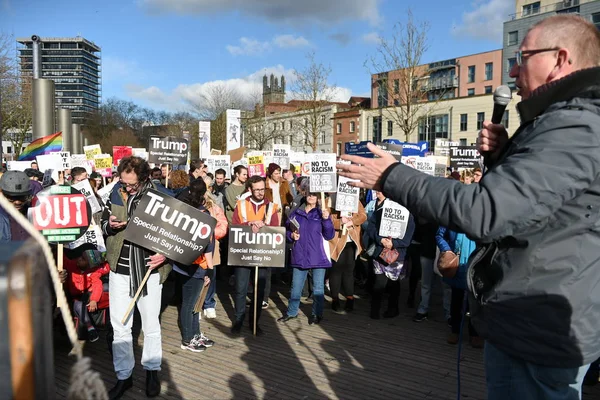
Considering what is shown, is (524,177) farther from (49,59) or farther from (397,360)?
(49,59)

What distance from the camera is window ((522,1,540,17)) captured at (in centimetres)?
5561

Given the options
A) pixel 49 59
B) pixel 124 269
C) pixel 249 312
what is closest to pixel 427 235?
pixel 249 312

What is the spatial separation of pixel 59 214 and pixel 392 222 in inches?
184

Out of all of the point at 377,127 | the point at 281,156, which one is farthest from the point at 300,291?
the point at 377,127

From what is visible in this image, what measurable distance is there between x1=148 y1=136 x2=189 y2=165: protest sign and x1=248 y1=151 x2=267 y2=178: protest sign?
4.28 metres

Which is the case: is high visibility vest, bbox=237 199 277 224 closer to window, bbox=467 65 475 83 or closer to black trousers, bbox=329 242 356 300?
black trousers, bbox=329 242 356 300

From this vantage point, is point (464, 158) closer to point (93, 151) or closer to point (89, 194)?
point (89, 194)

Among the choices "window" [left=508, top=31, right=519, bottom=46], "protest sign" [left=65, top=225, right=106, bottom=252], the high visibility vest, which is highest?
"window" [left=508, top=31, right=519, bottom=46]

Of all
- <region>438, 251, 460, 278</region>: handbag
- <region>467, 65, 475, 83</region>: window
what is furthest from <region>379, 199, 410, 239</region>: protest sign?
<region>467, 65, 475, 83</region>: window

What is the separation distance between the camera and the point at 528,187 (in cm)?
158

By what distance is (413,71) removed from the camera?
26.7 meters

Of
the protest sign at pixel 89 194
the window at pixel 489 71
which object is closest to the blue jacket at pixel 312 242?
the protest sign at pixel 89 194

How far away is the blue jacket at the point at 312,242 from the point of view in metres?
7.32

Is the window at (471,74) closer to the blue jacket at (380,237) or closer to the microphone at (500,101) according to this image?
the blue jacket at (380,237)
